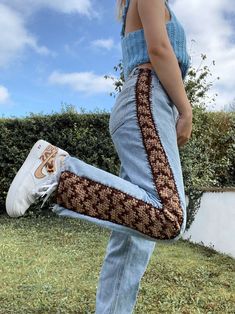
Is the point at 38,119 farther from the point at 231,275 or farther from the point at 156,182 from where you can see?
the point at 156,182

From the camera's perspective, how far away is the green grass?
12.0 feet

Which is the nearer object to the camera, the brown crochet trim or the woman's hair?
the brown crochet trim

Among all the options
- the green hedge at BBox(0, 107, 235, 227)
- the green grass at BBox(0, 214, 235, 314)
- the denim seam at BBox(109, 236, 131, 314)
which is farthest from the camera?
the green hedge at BBox(0, 107, 235, 227)

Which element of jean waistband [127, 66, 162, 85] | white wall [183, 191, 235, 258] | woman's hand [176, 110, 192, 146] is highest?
jean waistband [127, 66, 162, 85]

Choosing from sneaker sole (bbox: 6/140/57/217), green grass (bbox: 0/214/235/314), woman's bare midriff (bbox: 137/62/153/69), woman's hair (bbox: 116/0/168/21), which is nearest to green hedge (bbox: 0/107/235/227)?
green grass (bbox: 0/214/235/314)

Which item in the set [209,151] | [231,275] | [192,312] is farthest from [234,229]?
[209,151]

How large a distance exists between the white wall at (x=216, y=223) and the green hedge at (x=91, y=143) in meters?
1.78

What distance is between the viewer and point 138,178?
79.7 inches

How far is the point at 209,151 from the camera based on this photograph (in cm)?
980

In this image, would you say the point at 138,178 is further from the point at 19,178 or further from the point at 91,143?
the point at 91,143

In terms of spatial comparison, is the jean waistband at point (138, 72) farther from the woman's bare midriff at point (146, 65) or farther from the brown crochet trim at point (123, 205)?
the brown crochet trim at point (123, 205)

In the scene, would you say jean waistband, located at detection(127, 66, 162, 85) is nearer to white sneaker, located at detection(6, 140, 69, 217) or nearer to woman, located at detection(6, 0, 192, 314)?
woman, located at detection(6, 0, 192, 314)

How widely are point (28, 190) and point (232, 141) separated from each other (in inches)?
334

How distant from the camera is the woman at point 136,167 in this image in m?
1.91
